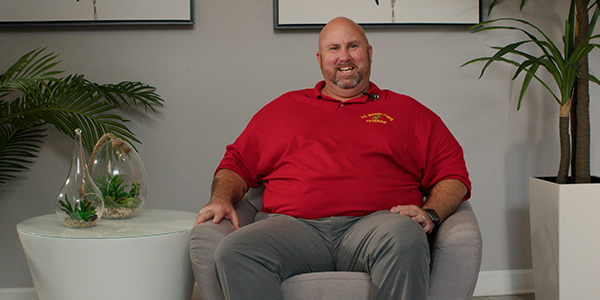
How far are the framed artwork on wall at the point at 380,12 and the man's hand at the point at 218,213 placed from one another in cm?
107

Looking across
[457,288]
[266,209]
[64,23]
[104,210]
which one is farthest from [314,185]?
[64,23]

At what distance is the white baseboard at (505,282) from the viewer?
2639mm

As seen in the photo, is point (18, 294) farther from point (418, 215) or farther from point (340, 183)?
point (418, 215)

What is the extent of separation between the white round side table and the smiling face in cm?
86

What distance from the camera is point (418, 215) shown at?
5.42 ft

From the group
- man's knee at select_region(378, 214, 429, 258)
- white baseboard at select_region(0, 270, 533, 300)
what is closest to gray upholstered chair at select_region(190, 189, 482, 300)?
man's knee at select_region(378, 214, 429, 258)

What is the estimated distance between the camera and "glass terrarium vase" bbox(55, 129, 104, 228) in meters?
1.72

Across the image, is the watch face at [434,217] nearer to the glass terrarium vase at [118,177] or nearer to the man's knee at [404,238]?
Result: the man's knee at [404,238]

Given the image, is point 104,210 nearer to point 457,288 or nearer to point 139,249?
point 139,249

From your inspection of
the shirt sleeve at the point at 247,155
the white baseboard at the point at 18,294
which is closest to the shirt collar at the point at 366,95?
the shirt sleeve at the point at 247,155

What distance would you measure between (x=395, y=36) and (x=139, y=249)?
5.36 ft

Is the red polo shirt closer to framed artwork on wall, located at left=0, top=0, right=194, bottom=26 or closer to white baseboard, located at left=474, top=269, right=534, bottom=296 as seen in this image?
framed artwork on wall, located at left=0, top=0, right=194, bottom=26

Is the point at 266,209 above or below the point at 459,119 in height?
below

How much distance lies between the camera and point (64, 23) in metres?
2.41
